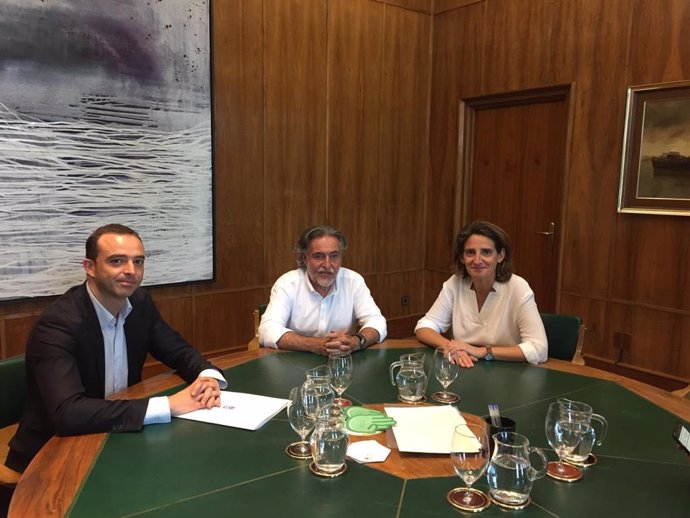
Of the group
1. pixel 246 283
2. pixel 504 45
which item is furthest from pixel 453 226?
pixel 246 283

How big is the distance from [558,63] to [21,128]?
3.77 m

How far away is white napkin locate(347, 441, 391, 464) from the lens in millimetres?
1397

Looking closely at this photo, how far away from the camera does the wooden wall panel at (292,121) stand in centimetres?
432

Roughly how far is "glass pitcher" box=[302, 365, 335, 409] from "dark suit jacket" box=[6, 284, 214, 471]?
1.48ft

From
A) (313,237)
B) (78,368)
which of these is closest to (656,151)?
(313,237)

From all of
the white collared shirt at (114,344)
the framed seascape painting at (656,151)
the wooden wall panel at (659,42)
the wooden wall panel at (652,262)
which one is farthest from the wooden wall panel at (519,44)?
the white collared shirt at (114,344)

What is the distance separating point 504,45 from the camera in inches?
183

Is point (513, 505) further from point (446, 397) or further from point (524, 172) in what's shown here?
point (524, 172)

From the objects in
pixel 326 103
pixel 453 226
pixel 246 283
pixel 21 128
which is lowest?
pixel 246 283

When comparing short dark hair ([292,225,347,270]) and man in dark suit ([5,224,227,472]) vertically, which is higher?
short dark hair ([292,225,347,270])

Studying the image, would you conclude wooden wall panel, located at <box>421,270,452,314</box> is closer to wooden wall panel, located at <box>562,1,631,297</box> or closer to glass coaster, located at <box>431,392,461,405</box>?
wooden wall panel, located at <box>562,1,631,297</box>

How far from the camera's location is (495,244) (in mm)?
2500

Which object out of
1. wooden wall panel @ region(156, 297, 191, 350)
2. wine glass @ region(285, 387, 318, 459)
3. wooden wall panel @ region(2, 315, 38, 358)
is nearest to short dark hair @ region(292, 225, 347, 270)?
wine glass @ region(285, 387, 318, 459)

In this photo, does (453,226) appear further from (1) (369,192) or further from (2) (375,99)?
(2) (375,99)
